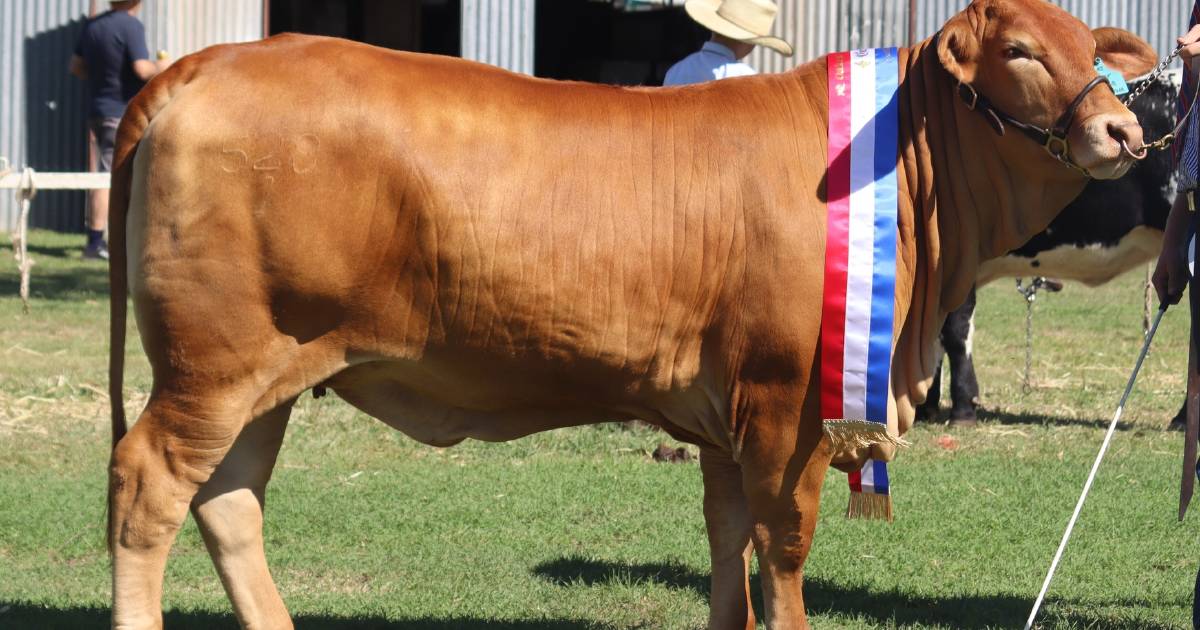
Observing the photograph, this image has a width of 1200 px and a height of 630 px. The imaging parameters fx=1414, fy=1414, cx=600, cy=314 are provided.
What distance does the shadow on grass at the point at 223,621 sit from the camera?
4609mm

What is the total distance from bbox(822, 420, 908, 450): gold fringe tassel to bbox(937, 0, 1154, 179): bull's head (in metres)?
0.85

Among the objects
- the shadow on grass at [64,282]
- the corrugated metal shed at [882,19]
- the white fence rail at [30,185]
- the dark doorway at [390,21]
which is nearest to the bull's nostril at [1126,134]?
the white fence rail at [30,185]

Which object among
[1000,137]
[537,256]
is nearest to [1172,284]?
[1000,137]

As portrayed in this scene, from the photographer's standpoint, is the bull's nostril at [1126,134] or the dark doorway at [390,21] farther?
the dark doorway at [390,21]

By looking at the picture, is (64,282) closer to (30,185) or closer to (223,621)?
(30,185)

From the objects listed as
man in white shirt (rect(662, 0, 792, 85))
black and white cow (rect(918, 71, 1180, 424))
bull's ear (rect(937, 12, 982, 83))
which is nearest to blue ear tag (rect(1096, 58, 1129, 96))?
bull's ear (rect(937, 12, 982, 83))

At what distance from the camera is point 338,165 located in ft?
11.7

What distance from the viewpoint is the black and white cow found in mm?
7707

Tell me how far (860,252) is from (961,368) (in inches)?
178

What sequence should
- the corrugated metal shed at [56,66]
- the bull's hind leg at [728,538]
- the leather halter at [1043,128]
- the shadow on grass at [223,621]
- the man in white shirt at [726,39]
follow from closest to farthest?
the leather halter at [1043,128] < the bull's hind leg at [728,538] < the shadow on grass at [223,621] < the man in white shirt at [726,39] < the corrugated metal shed at [56,66]

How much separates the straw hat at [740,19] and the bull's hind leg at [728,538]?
10.3 feet

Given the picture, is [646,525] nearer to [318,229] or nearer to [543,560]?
[543,560]

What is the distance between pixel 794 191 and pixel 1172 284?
4.49ft

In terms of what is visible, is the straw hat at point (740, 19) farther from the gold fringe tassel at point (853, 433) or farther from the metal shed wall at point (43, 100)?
the metal shed wall at point (43, 100)
